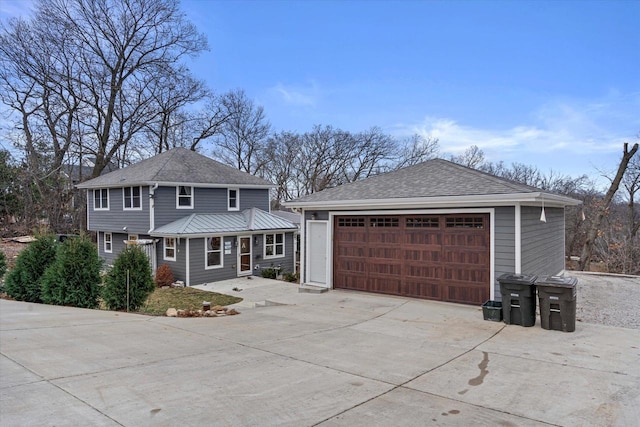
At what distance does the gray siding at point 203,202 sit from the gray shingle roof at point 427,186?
8030 mm

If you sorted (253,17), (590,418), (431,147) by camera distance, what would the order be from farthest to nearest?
1. (431,147)
2. (253,17)
3. (590,418)

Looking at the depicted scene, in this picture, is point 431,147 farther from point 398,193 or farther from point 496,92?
point 398,193

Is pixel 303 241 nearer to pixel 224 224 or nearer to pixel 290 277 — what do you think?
pixel 290 277

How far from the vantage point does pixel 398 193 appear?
10.4 m

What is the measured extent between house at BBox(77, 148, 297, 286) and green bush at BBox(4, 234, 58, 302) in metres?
3.94

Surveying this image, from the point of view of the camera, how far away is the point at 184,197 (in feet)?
60.6

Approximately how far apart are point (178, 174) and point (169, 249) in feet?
11.5

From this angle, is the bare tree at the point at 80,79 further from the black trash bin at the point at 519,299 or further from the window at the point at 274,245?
the black trash bin at the point at 519,299

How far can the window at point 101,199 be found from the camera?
2084cm

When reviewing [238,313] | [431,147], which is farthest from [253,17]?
[431,147]

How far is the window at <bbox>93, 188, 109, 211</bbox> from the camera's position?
20844 millimetres

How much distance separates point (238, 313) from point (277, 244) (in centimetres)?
1070

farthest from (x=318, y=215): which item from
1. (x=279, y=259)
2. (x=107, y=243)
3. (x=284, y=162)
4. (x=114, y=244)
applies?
(x=284, y=162)

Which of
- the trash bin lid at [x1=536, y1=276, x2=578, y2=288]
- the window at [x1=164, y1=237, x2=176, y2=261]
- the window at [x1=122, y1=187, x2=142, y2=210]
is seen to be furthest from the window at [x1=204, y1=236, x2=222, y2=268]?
the trash bin lid at [x1=536, y1=276, x2=578, y2=288]
